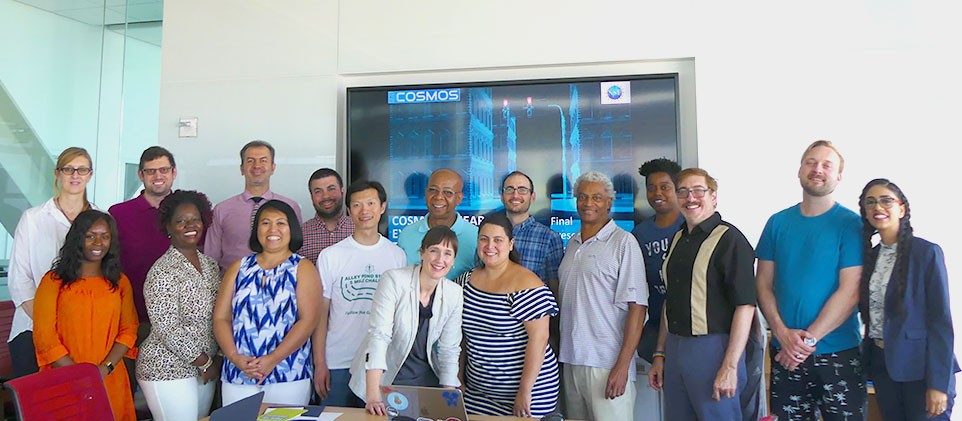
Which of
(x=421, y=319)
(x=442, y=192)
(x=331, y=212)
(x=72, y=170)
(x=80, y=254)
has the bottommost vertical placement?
(x=421, y=319)

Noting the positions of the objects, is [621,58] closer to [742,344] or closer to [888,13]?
[888,13]

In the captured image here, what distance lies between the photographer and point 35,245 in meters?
3.46

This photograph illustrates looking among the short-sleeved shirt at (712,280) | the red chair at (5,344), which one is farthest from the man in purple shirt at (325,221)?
the red chair at (5,344)

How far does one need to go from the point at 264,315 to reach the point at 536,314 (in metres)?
1.19

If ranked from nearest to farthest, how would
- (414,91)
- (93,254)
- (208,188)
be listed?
(93,254) < (414,91) < (208,188)

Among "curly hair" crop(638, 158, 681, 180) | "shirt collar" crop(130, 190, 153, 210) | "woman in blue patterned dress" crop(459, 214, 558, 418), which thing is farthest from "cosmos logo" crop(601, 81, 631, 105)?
"shirt collar" crop(130, 190, 153, 210)

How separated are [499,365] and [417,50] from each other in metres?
2.46

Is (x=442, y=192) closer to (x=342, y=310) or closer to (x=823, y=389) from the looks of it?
(x=342, y=310)

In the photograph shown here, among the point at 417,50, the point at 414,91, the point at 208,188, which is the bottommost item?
the point at 208,188

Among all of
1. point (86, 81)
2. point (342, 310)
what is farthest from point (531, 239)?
point (86, 81)

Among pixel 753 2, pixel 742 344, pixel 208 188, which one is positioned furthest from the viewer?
pixel 208 188

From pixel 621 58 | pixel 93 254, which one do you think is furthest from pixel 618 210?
pixel 93 254

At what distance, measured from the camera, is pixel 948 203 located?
3.76 meters

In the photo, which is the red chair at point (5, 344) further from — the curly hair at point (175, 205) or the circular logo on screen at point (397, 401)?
the circular logo on screen at point (397, 401)
